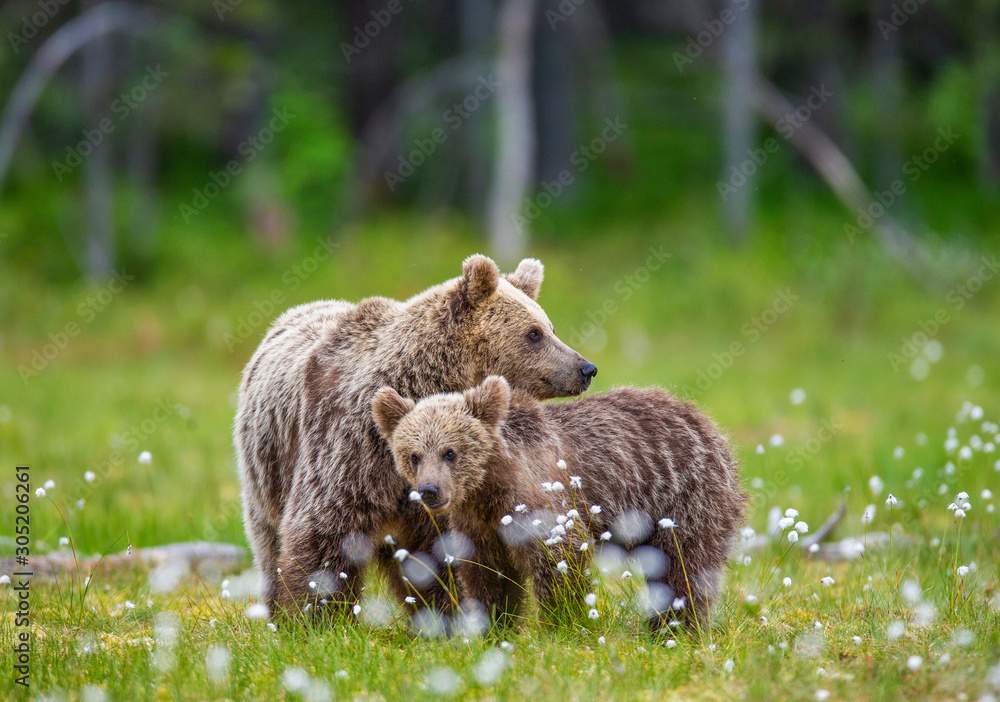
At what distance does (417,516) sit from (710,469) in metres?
1.46

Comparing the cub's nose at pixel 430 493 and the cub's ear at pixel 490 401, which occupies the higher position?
the cub's ear at pixel 490 401

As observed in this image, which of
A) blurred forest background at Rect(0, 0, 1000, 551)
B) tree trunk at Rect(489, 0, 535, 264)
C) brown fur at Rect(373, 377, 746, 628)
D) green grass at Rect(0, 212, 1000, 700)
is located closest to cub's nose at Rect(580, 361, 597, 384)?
brown fur at Rect(373, 377, 746, 628)

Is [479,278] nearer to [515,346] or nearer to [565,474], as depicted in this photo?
[515,346]

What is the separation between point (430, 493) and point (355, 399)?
0.85 m

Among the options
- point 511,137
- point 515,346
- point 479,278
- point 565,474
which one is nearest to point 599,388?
point 515,346

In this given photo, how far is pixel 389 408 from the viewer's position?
459cm

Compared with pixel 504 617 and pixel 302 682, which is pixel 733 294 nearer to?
pixel 504 617

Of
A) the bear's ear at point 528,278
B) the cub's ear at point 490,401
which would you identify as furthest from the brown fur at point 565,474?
the bear's ear at point 528,278

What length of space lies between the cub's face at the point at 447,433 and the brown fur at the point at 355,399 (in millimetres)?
282

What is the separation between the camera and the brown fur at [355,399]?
4.81 metres

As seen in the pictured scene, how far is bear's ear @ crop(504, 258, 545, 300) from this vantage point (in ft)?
18.6

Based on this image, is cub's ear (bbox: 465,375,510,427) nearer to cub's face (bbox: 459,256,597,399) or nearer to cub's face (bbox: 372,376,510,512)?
cub's face (bbox: 372,376,510,512)

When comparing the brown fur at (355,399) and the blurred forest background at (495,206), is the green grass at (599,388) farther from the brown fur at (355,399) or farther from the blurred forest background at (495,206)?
the brown fur at (355,399)

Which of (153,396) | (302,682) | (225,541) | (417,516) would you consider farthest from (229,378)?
(302,682)
